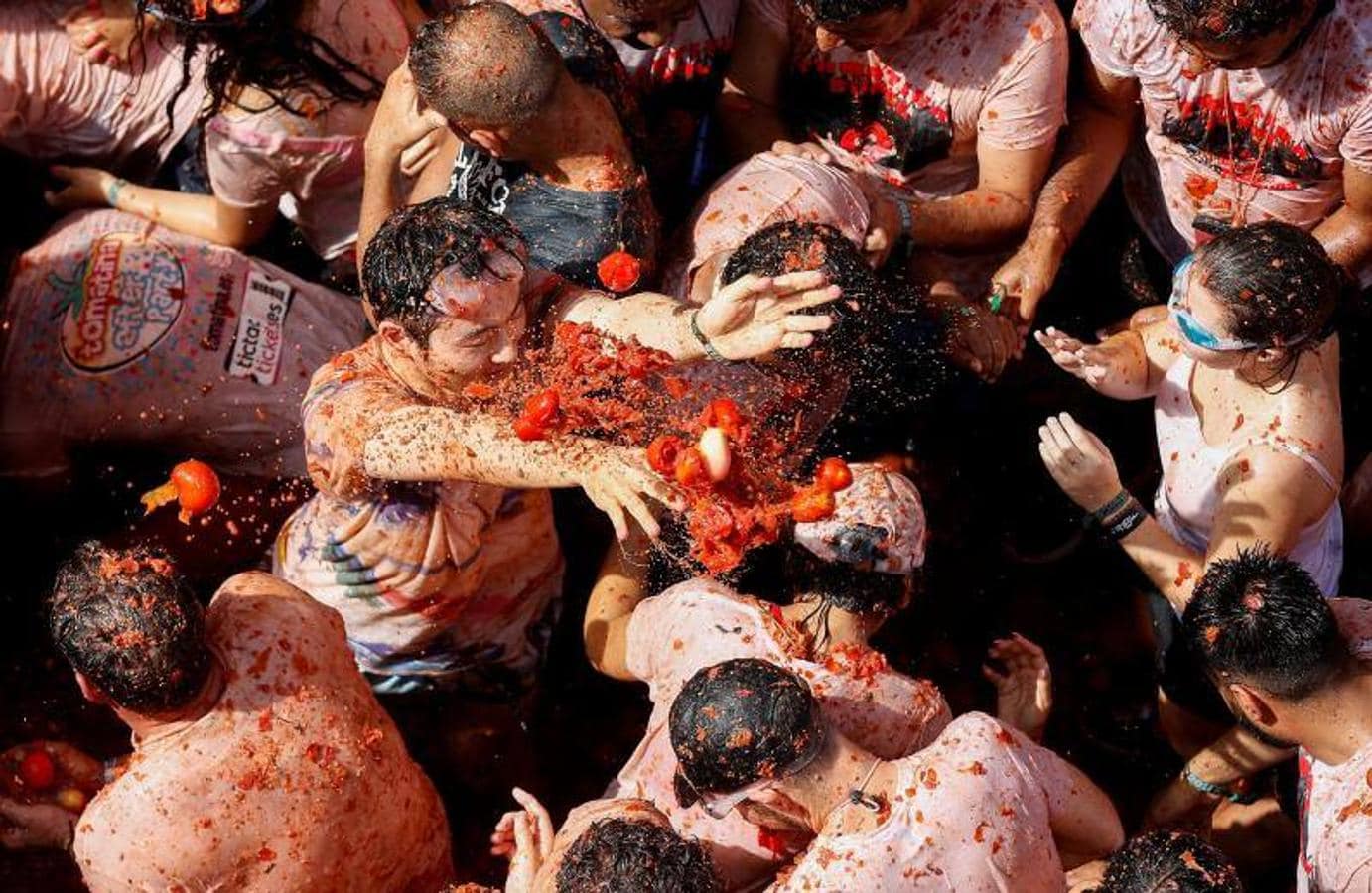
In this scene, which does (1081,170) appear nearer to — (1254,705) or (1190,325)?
(1190,325)

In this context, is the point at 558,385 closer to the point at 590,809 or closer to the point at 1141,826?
the point at 590,809

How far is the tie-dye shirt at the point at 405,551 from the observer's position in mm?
4410

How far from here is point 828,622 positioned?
429 centimetres

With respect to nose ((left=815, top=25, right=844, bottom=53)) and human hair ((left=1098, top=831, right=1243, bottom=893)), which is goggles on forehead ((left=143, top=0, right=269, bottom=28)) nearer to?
nose ((left=815, top=25, right=844, bottom=53))

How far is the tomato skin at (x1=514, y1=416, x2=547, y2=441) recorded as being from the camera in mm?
3992

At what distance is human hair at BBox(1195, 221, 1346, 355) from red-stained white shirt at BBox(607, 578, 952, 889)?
4.31 feet

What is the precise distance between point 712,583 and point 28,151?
3.52 meters

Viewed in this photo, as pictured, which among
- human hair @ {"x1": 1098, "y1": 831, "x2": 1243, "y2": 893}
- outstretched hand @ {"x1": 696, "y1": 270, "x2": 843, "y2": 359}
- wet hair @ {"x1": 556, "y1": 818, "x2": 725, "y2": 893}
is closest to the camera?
wet hair @ {"x1": 556, "y1": 818, "x2": 725, "y2": 893}

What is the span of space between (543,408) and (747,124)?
6.91 feet

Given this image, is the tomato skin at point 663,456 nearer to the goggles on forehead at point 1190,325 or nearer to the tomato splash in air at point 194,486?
the goggles on forehead at point 1190,325

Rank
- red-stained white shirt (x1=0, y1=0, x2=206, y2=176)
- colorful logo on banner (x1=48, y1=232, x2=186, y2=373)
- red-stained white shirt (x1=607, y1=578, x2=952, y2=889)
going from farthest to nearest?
red-stained white shirt (x1=0, y1=0, x2=206, y2=176) < colorful logo on banner (x1=48, y1=232, x2=186, y2=373) < red-stained white shirt (x1=607, y1=578, x2=952, y2=889)

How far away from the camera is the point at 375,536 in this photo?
465 centimetres

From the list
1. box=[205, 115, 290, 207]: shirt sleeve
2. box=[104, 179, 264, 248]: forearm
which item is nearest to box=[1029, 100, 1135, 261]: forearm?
box=[205, 115, 290, 207]: shirt sleeve

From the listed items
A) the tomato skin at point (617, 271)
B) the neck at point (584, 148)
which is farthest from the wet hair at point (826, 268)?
the neck at point (584, 148)
